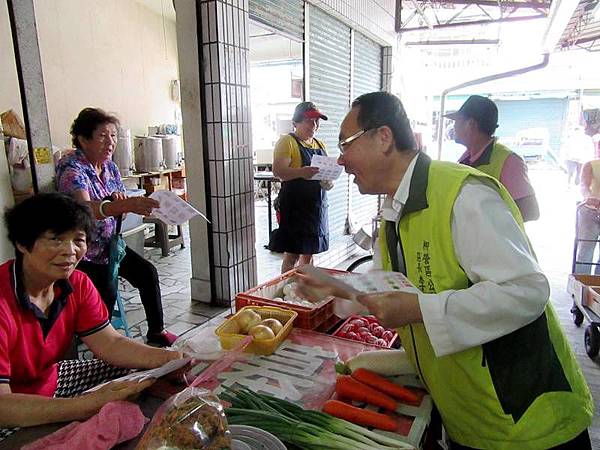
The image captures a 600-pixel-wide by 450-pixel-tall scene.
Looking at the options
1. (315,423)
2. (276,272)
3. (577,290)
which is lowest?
(276,272)

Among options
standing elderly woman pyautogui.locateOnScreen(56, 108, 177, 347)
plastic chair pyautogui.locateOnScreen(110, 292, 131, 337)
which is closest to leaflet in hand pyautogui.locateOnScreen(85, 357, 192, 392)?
standing elderly woman pyautogui.locateOnScreen(56, 108, 177, 347)

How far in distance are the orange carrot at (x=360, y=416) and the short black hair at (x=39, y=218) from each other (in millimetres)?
1100

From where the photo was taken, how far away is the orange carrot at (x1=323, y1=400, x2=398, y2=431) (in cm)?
117

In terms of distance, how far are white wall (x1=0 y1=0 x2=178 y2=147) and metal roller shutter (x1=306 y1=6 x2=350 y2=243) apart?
12.6 feet

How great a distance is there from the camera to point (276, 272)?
5133mm

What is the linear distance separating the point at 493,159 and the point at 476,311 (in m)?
1.91

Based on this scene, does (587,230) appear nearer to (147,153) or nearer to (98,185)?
(98,185)

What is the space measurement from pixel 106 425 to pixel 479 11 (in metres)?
8.16

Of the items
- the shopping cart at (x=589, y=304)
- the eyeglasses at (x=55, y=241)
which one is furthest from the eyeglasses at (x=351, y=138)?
the shopping cart at (x=589, y=304)

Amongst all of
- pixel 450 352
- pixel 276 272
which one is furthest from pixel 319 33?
pixel 450 352

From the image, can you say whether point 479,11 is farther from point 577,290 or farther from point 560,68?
point 560,68

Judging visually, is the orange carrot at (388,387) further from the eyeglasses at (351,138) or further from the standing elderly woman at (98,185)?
the standing elderly woman at (98,185)

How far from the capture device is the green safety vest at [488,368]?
1.13m

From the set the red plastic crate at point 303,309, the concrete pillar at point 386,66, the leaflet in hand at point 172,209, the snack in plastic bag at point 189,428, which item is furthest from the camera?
the concrete pillar at point 386,66
